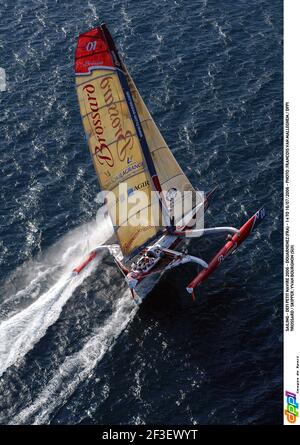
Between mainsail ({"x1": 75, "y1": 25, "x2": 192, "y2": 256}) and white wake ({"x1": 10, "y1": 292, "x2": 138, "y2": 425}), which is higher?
mainsail ({"x1": 75, "y1": 25, "x2": 192, "y2": 256})

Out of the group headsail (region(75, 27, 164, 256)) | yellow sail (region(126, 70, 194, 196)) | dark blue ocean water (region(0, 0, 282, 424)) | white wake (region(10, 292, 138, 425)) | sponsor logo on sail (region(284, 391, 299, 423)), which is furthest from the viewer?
→ yellow sail (region(126, 70, 194, 196))

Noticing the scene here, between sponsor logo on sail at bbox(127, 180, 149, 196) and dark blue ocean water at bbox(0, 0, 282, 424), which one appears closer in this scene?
dark blue ocean water at bbox(0, 0, 282, 424)

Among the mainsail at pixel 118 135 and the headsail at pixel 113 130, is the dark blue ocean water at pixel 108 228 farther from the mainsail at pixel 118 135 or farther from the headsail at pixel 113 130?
the headsail at pixel 113 130

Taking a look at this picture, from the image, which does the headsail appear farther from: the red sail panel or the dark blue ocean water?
the dark blue ocean water

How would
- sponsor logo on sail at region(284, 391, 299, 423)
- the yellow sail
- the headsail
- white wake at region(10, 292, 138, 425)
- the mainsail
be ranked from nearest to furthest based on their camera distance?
sponsor logo on sail at region(284, 391, 299, 423) < white wake at region(10, 292, 138, 425) < the headsail < the mainsail < the yellow sail

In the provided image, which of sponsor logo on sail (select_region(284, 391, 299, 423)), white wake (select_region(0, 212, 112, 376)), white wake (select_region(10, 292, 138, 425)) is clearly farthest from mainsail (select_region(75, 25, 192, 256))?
sponsor logo on sail (select_region(284, 391, 299, 423))

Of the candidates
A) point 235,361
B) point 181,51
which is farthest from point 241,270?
point 181,51

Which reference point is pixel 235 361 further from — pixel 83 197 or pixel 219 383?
pixel 83 197

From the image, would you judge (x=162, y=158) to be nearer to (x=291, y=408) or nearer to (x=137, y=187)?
(x=137, y=187)

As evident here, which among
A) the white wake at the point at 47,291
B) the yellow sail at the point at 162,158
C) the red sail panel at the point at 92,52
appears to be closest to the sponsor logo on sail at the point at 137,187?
the yellow sail at the point at 162,158
